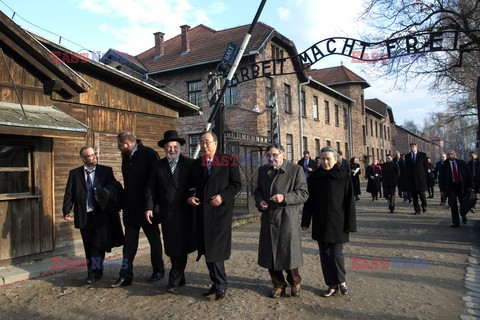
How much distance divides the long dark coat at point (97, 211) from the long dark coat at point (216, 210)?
54.3 inches

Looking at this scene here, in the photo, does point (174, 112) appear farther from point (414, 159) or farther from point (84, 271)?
point (414, 159)

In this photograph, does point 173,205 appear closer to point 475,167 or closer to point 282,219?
point 282,219

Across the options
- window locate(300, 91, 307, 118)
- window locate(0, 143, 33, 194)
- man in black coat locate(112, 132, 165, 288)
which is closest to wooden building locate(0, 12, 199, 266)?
window locate(0, 143, 33, 194)

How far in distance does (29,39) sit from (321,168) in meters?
5.11

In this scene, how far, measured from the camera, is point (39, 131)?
19.1 ft

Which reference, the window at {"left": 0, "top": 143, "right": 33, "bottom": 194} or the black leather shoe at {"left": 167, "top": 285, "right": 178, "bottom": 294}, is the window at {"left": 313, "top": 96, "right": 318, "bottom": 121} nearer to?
the window at {"left": 0, "top": 143, "right": 33, "bottom": 194}

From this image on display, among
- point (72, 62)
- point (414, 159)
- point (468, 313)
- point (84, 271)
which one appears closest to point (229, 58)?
point (72, 62)

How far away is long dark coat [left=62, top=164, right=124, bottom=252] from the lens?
5271 millimetres

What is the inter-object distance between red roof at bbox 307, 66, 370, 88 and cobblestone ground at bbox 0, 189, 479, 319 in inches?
1202

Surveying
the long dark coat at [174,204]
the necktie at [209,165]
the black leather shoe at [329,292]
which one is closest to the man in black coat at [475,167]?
the black leather shoe at [329,292]

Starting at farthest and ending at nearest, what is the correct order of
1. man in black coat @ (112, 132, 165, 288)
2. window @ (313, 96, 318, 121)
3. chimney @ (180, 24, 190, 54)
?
window @ (313, 96, 318, 121)
chimney @ (180, 24, 190, 54)
man in black coat @ (112, 132, 165, 288)

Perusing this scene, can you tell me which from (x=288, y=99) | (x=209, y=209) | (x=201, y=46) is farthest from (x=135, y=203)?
(x=288, y=99)

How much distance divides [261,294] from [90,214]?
258 cm

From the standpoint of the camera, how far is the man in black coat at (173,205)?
15.9 feet
